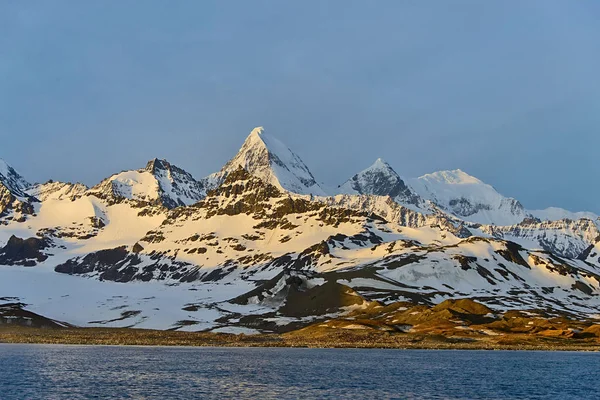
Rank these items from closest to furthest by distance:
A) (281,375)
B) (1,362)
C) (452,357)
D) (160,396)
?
(160,396) < (281,375) < (1,362) < (452,357)

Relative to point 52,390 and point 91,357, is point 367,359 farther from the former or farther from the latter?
point 52,390

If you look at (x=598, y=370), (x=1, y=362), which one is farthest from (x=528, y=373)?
(x=1, y=362)

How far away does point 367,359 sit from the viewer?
17300cm

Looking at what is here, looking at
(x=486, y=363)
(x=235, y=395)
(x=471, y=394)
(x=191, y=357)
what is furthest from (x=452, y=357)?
(x=235, y=395)

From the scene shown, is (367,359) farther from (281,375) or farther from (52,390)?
(52,390)

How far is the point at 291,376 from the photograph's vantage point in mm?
127812

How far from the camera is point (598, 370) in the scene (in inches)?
5842

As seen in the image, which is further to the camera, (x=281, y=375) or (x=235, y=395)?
(x=281, y=375)

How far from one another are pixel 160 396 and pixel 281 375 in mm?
32818

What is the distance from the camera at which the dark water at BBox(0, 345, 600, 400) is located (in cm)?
10538

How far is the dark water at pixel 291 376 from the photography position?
105 m

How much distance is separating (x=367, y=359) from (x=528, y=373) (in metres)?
40.2

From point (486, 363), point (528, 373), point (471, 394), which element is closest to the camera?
point (471, 394)

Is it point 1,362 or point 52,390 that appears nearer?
point 52,390
